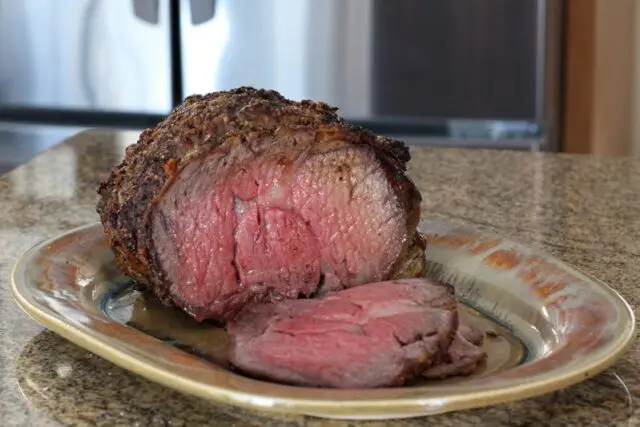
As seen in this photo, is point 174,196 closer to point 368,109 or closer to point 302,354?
point 302,354

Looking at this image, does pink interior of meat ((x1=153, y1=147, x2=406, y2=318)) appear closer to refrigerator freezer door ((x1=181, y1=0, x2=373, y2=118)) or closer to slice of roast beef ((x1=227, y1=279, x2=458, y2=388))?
slice of roast beef ((x1=227, y1=279, x2=458, y2=388))

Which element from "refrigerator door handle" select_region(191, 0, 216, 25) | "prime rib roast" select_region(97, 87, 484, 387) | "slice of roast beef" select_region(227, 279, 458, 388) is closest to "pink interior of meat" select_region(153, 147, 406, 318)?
"prime rib roast" select_region(97, 87, 484, 387)

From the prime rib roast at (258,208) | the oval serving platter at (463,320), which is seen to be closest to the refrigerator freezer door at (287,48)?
the oval serving platter at (463,320)

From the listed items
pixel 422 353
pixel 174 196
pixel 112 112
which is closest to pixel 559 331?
pixel 422 353

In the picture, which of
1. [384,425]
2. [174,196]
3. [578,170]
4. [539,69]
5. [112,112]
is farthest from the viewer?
[112,112]

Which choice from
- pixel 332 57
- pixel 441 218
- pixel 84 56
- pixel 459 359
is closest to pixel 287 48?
pixel 332 57

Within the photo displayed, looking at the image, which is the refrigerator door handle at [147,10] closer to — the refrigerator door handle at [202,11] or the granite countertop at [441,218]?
the refrigerator door handle at [202,11]
